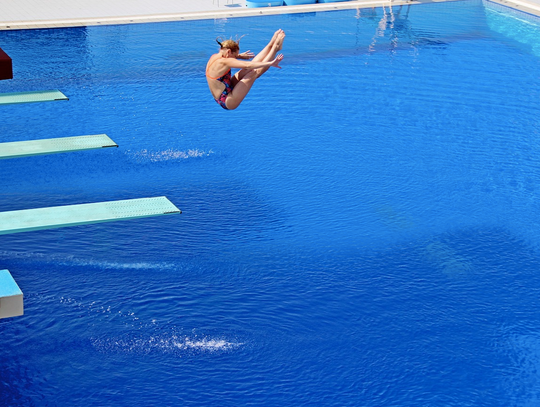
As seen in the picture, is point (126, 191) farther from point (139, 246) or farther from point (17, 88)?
point (17, 88)

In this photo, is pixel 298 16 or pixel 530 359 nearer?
pixel 530 359

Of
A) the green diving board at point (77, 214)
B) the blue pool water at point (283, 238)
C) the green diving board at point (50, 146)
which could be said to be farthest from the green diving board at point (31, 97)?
the green diving board at point (77, 214)

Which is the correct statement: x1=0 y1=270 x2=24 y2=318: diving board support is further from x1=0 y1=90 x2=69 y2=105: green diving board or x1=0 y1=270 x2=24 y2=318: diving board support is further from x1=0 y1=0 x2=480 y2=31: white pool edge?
x1=0 y1=0 x2=480 y2=31: white pool edge

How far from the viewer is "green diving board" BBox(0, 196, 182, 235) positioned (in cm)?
695

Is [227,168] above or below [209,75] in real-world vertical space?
below

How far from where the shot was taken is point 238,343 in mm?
6934

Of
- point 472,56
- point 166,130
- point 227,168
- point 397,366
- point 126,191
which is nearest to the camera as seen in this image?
point 397,366

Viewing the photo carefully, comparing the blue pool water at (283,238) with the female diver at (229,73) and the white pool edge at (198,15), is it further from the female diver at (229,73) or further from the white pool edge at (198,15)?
the female diver at (229,73)

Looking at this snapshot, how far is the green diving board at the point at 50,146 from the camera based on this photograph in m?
7.94

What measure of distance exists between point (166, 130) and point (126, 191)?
7.40ft

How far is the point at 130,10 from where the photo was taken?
17.9 m

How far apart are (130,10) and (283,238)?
37.1 feet

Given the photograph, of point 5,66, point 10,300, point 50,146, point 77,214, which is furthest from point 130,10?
point 10,300

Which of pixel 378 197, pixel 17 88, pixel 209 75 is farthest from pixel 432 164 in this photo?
pixel 17 88
